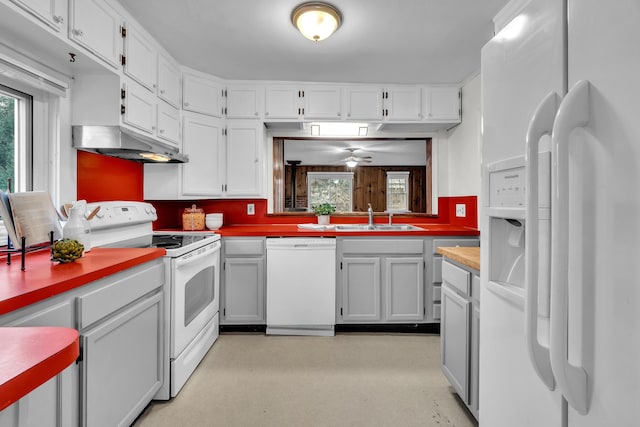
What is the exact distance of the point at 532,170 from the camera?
66cm

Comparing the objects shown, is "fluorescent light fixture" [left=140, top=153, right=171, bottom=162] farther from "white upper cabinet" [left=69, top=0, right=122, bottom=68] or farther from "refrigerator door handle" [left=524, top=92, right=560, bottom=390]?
"refrigerator door handle" [left=524, top=92, right=560, bottom=390]

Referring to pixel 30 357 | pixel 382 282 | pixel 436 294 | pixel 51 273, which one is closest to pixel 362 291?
pixel 382 282

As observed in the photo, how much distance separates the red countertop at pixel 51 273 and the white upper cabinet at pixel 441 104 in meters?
2.71

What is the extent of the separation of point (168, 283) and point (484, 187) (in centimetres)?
167

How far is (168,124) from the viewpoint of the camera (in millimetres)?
2533

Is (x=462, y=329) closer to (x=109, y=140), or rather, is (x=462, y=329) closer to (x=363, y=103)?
(x=363, y=103)

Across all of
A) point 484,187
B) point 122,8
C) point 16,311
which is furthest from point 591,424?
point 122,8

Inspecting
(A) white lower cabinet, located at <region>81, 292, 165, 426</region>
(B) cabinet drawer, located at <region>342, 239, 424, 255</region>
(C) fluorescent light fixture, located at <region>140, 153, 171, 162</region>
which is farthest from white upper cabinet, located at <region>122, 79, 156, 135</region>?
(B) cabinet drawer, located at <region>342, 239, 424, 255</region>

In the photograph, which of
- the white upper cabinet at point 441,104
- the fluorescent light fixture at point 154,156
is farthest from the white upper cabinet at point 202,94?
the white upper cabinet at point 441,104

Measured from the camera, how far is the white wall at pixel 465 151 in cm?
278

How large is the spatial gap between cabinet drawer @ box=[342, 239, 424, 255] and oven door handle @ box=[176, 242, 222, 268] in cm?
107

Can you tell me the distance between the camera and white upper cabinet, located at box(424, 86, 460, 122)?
9.95 feet

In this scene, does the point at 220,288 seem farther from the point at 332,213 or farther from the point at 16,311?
the point at 16,311

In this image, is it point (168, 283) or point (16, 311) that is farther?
point (168, 283)
